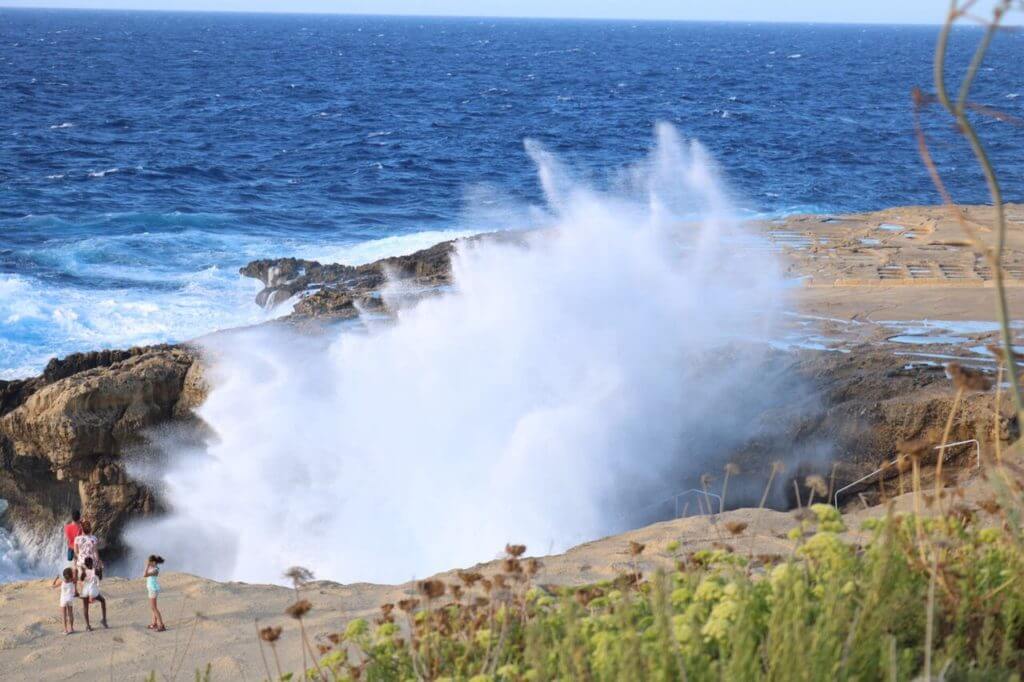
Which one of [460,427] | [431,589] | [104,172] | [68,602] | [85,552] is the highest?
[104,172]

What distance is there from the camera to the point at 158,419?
1082 cm

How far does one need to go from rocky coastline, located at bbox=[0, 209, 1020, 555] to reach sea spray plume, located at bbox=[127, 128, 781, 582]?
0.32 metres

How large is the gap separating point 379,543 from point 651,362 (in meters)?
3.27

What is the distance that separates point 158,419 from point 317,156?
30.7 m

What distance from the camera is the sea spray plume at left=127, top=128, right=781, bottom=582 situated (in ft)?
31.3

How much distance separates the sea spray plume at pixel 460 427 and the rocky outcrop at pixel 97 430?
33 centimetres

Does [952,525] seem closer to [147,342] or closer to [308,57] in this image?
[147,342]

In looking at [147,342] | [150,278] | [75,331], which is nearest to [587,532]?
[147,342]

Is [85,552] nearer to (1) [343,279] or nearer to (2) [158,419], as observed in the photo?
(2) [158,419]

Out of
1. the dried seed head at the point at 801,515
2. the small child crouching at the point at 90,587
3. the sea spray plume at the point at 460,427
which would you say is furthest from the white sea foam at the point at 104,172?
the dried seed head at the point at 801,515

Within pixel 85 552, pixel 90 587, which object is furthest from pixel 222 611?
pixel 85 552

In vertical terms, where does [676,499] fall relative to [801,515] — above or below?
below

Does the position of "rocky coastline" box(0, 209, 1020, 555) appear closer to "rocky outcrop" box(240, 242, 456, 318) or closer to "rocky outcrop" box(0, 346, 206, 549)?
"rocky outcrop" box(0, 346, 206, 549)

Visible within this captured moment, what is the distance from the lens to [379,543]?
9.67 meters
